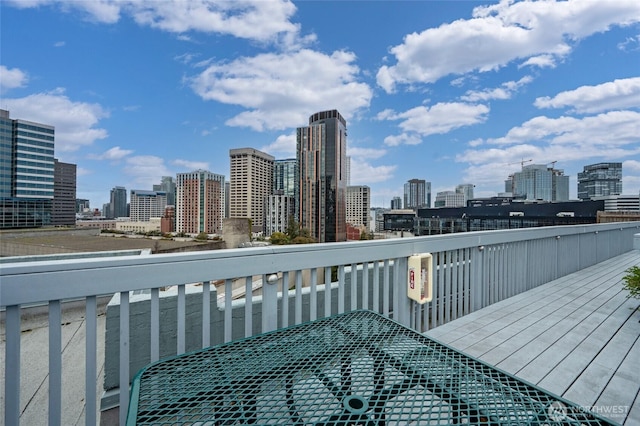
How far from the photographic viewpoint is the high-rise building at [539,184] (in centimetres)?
4456

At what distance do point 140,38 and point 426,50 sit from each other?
15.6 metres

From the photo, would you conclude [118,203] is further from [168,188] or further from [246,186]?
[246,186]

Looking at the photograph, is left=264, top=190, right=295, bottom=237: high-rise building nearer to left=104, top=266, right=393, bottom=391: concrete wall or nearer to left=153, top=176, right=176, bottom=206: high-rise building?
left=153, top=176, right=176, bottom=206: high-rise building

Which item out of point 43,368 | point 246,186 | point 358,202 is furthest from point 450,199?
point 43,368

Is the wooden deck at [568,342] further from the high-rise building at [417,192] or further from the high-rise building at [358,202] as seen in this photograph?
the high-rise building at [417,192]

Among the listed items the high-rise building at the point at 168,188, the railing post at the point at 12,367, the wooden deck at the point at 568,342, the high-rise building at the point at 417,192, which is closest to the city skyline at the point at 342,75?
the wooden deck at the point at 568,342

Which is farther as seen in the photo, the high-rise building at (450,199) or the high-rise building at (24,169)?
the high-rise building at (450,199)

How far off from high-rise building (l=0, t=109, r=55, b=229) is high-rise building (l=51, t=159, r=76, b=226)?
2104mm

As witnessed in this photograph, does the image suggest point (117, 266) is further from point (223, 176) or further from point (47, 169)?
Result: point (223, 176)

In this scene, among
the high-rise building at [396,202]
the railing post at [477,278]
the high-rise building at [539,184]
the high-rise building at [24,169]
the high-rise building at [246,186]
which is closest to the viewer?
the railing post at [477,278]

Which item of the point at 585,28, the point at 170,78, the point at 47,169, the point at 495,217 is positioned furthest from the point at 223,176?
the point at 585,28

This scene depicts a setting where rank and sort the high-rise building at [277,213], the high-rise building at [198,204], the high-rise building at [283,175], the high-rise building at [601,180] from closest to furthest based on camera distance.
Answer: the high-rise building at [601,180]
the high-rise building at [277,213]
the high-rise building at [198,204]
the high-rise building at [283,175]

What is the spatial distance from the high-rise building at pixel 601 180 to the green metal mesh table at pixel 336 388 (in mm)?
43457

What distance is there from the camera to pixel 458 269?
2.49 m
